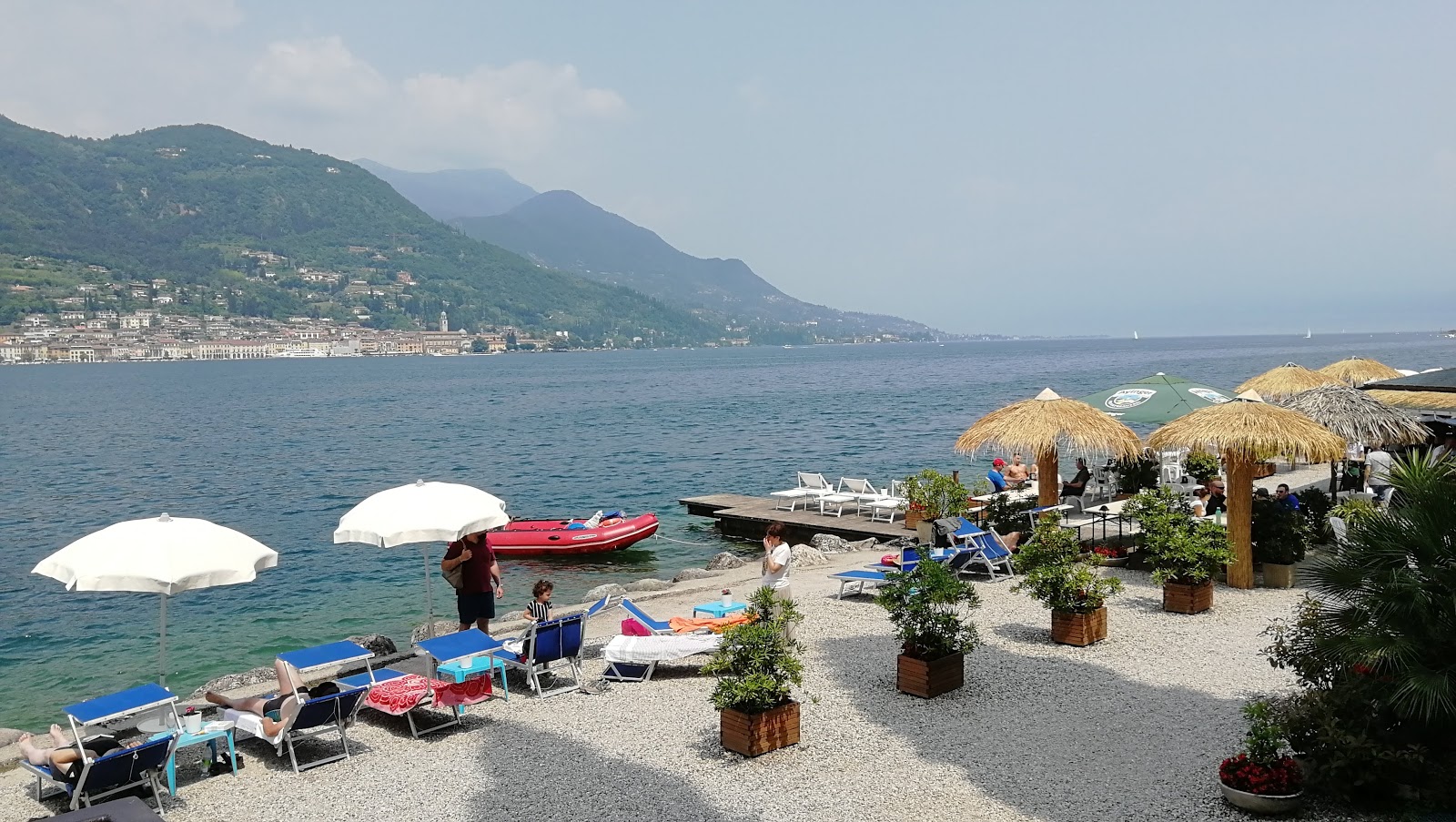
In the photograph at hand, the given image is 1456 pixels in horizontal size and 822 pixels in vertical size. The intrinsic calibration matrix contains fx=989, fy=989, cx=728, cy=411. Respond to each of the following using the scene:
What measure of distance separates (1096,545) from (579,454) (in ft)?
108

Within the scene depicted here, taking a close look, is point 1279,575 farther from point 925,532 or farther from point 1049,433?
point 925,532

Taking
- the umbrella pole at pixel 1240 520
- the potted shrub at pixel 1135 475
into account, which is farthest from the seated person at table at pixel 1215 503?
the umbrella pole at pixel 1240 520

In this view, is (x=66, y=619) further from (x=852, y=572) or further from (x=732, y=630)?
(x=732, y=630)

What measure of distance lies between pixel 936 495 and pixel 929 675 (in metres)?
8.69

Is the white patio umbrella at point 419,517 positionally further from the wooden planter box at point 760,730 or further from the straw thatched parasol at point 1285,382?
the straw thatched parasol at point 1285,382

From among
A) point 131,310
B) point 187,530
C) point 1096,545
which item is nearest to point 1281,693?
point 1096,545

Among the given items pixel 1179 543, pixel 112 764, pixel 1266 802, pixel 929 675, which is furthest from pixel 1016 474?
pixel 112 764

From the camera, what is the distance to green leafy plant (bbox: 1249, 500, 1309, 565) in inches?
456

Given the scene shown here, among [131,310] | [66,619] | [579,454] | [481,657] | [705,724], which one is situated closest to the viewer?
[705,724]

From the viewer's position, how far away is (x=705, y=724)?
769cm

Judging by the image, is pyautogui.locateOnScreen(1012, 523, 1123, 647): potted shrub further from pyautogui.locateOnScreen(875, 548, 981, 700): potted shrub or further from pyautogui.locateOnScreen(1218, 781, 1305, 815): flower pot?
pyautogui.locateOnScreen(1218, 781, 1305, 815): flower pot

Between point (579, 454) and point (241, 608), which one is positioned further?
point (579, 454)

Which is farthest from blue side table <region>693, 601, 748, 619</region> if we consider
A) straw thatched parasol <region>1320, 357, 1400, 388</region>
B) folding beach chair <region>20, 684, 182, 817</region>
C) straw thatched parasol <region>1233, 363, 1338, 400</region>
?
straw thatched parasol <region>1320, 357, 1400, 388</region>

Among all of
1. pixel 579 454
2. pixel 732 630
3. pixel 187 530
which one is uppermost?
pixel 187 530
